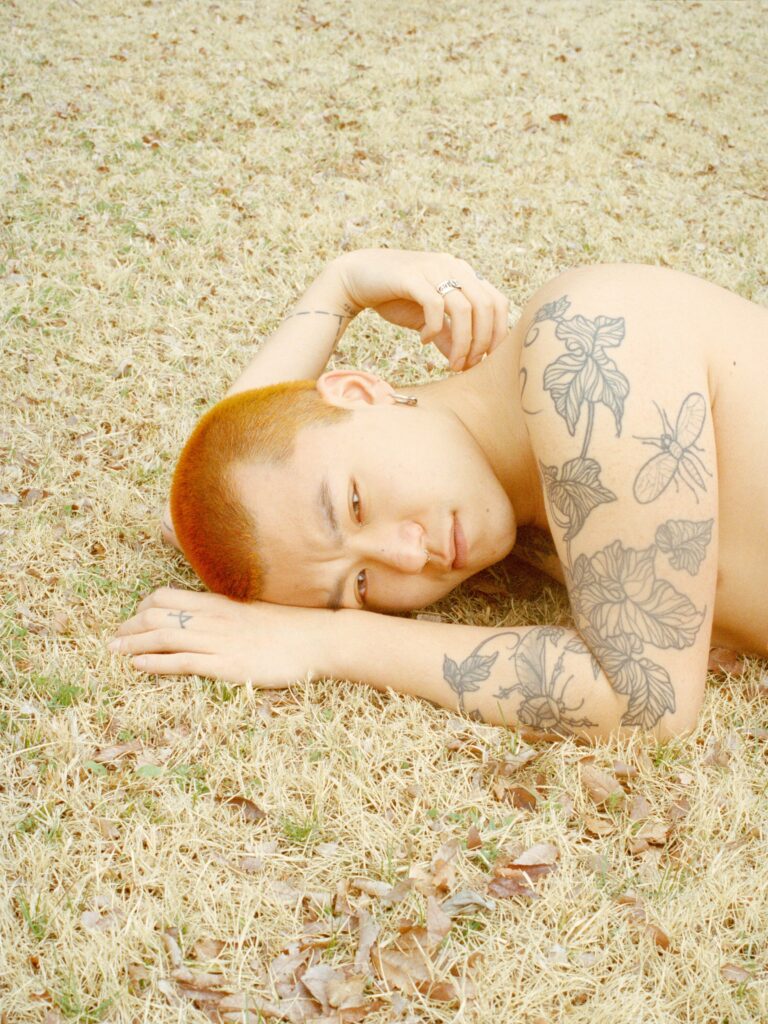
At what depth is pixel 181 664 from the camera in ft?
11.2

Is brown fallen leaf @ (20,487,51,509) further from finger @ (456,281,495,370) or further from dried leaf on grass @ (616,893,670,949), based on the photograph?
dried leaf on grass @ (616,893,670,949)

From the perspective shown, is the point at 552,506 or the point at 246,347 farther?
the point at 246,347

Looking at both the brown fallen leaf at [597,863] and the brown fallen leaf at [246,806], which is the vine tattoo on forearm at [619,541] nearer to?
the brown fallen leaf at [597,863]

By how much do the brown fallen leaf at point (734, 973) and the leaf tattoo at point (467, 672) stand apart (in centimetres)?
121

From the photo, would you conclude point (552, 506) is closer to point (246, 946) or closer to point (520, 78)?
point (246, 946)

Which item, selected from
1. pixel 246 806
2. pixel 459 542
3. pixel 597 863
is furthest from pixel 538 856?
pixel 459 542

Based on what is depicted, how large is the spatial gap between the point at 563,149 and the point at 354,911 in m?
8.25

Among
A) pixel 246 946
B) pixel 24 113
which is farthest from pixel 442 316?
pixel 24 113

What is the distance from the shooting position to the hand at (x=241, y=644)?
3.40 meters

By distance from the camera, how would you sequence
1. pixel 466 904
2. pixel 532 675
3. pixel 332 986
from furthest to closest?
pixel 532 675, pixel 466 904, pixel 332 986

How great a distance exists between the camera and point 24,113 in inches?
344

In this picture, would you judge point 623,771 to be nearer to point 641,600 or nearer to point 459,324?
point 641,600

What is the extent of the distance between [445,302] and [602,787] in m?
2.07

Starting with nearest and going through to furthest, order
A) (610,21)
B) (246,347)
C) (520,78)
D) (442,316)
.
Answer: (442,316), (246,347), (520,78), (610,21)
